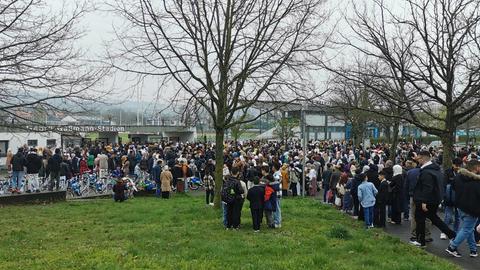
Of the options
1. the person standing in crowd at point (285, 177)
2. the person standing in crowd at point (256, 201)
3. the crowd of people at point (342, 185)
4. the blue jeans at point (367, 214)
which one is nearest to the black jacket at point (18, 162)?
the crowd of people at point (342, 185)

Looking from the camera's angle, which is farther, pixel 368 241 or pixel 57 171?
pixel 57 171

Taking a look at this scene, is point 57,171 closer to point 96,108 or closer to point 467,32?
point 96,108

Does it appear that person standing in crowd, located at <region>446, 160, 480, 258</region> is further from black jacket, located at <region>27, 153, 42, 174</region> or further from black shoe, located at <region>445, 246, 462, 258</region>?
black jacket, located at <region>27, 153, 42, 174</region>

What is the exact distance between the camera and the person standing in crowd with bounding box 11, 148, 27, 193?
19547mm

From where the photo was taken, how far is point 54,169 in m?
20.6

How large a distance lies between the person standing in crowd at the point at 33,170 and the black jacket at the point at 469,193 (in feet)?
53.8

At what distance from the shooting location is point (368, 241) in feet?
32.6

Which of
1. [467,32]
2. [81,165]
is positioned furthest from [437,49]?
[81,165]

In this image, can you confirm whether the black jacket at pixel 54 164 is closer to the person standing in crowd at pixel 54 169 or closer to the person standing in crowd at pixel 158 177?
the person standing in crowd at pixel 54 169

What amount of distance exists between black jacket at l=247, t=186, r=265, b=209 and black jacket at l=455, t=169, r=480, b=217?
4.23 metres

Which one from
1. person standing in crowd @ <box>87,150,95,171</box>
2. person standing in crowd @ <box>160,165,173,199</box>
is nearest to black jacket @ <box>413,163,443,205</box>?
person standing in crowd @ <box>160,165,173,199</box>

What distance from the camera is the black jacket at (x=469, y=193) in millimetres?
8156

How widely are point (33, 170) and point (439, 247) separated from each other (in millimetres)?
15800

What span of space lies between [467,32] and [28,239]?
39.0 feet
